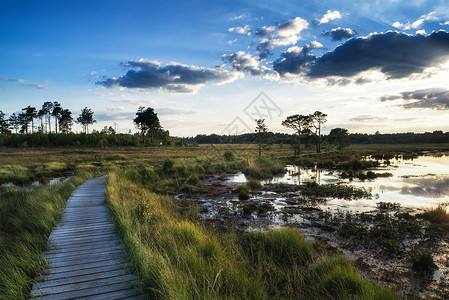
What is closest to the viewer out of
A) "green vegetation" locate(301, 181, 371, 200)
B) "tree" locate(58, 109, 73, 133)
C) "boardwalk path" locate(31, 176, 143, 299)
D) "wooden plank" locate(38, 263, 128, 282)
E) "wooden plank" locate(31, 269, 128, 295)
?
"boardwalk path" locate(31, 176, 143, 299)

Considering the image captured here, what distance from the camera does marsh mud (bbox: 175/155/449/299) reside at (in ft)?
19.2

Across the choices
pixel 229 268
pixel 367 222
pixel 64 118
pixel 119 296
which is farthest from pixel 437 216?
pixel 64 118

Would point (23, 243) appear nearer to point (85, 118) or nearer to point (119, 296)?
point (119, 296)

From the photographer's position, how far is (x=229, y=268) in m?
4.45

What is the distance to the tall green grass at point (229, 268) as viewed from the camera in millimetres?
3670

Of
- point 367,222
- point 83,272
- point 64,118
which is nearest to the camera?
point 83,272

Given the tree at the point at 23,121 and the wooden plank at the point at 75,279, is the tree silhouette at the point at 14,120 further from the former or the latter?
the wooden plank at the point at 75,279

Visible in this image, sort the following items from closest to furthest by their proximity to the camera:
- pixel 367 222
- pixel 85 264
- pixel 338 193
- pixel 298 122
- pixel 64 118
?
pixel 85 264 → pixel 367 222 → pixel 338 193 → pixel 298 122 → pixel 64 118

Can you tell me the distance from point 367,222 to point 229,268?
295 inches

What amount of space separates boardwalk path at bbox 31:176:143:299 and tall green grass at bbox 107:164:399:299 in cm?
28

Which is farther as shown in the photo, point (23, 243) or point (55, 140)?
point (55, 140)

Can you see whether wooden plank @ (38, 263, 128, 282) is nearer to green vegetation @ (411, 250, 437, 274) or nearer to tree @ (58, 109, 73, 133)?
green vegetation @ (411, 250, 437, 274)

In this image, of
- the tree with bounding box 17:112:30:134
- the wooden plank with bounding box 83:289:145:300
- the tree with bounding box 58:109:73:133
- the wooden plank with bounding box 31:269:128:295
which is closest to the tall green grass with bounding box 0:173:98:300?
the wooden plank with bounding box 31:269:128:295

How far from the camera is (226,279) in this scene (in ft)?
13.3
